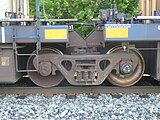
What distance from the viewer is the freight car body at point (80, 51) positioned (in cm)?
677

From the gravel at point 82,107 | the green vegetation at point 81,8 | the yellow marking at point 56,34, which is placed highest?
the green vegetation at point 81,8

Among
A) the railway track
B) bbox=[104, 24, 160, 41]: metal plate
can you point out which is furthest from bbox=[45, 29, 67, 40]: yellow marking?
the railway track

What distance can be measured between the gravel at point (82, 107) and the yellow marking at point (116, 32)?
125 centimetres

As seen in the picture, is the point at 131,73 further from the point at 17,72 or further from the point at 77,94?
the point at 17,72

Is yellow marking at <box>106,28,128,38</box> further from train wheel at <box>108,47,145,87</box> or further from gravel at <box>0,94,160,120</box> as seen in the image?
gravel at <box>0,94,160,120</box>

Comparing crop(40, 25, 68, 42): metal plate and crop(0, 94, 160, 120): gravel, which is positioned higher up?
crop(40, 25, 68, 42): metal plate

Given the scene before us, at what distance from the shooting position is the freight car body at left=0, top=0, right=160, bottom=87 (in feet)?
22.2

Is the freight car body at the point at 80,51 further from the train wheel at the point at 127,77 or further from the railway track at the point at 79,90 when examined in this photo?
the railway track at the point at 79,90

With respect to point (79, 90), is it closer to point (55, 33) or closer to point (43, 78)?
point (43, 78)

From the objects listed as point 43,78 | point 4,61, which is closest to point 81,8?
point 43,78

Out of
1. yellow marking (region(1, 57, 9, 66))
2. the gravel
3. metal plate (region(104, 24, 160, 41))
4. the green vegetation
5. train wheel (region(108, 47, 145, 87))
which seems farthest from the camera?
the green vegetation

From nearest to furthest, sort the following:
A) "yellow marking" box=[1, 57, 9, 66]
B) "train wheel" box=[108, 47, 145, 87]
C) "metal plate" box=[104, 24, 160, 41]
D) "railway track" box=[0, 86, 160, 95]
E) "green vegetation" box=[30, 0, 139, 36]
A: "metal plate" box=[104, 24, 160, 41], "yellow marking" box=[1, 57, 9, 66], "railway track" box=[0, 86, 160, 95], "train wheel" box=[108, 47, 145, 87], "green vegetation" box=[30, 0, 139, 36]

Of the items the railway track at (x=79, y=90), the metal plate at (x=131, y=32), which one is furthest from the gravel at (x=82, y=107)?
the metal plate at (x=131, y=32)

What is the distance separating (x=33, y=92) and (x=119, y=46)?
7.01ft
